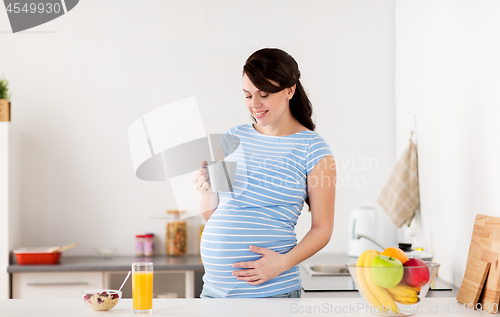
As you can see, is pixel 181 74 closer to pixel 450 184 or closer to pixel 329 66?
pixel 329 66

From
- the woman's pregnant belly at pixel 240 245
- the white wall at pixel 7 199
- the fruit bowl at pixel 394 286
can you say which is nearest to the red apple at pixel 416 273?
the fruit bowl at pixel 394 286

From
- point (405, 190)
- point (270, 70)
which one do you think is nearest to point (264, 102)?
point (270, 70)

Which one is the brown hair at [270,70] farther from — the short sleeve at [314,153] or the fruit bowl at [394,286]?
the fruit bowl at [394,286]

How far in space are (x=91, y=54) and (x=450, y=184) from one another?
6.08 feet

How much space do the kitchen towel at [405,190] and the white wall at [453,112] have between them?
0.18 ft

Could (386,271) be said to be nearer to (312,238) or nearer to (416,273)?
(416,273)

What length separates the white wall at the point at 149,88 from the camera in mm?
2361

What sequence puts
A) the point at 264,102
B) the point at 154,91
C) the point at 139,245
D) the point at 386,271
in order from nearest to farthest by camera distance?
the point at 386,271 < the point at 264,102 < the point at 139,245 < the point at 154,91

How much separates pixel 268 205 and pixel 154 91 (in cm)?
146

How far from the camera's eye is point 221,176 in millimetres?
1175

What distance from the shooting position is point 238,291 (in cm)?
112

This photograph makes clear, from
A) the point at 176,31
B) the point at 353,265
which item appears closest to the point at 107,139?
the point at 176,31

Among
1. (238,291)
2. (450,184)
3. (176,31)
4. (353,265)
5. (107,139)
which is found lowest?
(238,291)

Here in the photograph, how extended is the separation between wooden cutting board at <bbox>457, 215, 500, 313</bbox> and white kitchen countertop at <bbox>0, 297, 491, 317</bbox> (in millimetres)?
39
